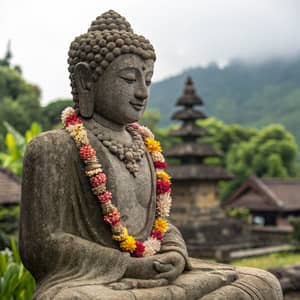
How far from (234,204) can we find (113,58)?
93.1 ft

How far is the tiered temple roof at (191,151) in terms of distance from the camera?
83.6 feet

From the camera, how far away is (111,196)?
5.12 m

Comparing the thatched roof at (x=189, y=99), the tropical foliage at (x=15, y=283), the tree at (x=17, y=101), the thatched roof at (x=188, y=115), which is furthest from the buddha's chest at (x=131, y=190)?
the tree at (x=17, y=101)

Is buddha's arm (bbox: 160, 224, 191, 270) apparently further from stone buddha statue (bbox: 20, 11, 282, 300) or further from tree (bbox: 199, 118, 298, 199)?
tree (bbox: 199, 118, 298, 199)

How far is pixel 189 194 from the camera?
25719 millimetres

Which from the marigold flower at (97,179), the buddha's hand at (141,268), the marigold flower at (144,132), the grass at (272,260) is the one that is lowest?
the grass at (272,260)

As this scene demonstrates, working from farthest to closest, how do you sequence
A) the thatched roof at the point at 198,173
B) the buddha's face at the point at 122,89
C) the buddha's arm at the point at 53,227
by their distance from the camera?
the thatched roof at the point at 198,173 < the buddha's face at the point at 122,89 < the buddha's arm at the point at 53,227

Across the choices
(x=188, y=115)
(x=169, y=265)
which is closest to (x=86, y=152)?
(x=169, y=265)

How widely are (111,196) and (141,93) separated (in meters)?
0.87

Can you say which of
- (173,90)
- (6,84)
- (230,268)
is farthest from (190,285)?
(173,90)

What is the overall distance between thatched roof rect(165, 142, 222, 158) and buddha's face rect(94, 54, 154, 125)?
Answer: 20.4 m

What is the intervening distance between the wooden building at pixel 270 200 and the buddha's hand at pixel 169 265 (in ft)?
86.1

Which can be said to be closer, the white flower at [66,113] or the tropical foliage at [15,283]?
the white flower at [66,113]

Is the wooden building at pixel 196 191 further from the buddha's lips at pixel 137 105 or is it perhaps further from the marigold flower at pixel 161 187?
the buddha's lips at pixel 137 105
